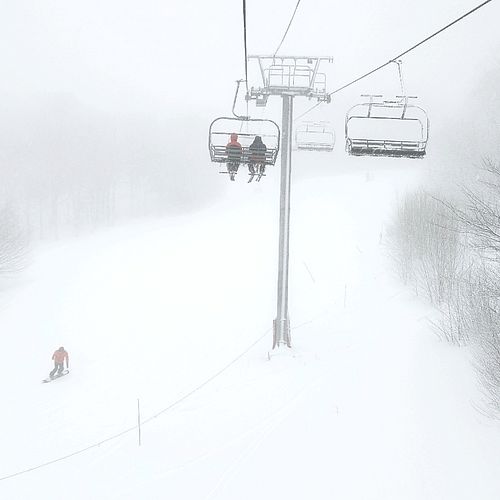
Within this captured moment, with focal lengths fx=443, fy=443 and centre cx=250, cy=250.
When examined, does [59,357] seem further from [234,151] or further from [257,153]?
[257,153]

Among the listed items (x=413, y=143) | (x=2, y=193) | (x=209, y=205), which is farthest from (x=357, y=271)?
(x=2, y=193)

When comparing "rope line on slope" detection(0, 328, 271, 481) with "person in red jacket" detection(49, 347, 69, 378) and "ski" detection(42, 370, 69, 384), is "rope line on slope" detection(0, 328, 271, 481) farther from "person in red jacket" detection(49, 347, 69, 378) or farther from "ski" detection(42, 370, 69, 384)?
"ski" detection(42, 370, 69, 384)

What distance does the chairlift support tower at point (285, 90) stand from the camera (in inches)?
493

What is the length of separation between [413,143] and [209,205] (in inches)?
1766

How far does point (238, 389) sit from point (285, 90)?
8658 millimetres

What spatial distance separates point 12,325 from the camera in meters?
22.4

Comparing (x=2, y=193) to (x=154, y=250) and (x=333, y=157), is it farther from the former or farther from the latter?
(x=333, y=157)

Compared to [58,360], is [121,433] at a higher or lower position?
higher

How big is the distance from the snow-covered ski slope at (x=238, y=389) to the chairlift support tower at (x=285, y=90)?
3.32 metres

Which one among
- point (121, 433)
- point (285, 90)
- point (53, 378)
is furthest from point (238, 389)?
point (285, 90)

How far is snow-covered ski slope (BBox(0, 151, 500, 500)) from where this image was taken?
8.58m

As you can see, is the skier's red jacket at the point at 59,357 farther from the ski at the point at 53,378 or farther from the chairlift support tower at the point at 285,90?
the chairlift support tower at the point at 285,90

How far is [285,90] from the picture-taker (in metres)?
12.8

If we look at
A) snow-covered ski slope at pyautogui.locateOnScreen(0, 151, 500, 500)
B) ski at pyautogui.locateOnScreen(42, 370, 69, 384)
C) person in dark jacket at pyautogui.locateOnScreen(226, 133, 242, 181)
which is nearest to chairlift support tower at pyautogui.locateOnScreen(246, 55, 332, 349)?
snow-covered ski slope at pyautogui.locateOnScreen(0, 151, 500, 500)
